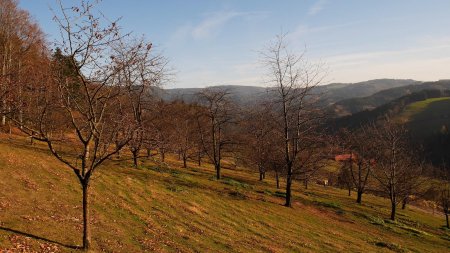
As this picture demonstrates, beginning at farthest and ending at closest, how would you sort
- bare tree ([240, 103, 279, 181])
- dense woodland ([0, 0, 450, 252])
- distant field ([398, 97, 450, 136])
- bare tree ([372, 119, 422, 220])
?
1. distant field ([398, 97, 450, 136])
2. bare tree ([240, 103, 279, 181])
3. bare tree ([372, 119, 422, 220])
4. dense woodland ([0, 0, 450, 252])

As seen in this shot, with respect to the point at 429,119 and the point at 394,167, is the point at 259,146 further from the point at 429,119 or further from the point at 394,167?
the point at 429,119

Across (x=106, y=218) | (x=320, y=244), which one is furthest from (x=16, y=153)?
(x=320, y=244)

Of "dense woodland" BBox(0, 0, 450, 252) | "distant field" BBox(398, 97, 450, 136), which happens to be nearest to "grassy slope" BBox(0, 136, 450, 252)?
"dense woodland" BBox(0, 0, 450, 252)

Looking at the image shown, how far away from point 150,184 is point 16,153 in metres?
10.4

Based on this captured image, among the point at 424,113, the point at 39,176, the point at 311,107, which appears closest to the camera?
the point at 39,176

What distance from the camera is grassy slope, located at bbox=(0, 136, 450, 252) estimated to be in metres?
15.3

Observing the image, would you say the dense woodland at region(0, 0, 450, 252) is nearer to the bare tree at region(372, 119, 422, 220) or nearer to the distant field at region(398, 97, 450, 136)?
the bare tree at region(372, 119, 422, 220)

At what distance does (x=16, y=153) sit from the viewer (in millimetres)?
25969

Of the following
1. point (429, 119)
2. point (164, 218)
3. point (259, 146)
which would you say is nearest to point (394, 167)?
point (259, 146)

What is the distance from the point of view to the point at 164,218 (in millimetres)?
20812

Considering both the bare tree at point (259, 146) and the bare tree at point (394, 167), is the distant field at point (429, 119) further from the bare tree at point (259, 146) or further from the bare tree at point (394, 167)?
the bare tree at point (259, 146)

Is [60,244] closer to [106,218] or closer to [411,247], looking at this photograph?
[106,218]

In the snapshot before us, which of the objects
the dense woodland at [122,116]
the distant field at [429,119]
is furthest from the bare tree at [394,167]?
the distant field at [429,119]

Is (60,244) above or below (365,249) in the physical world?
above
